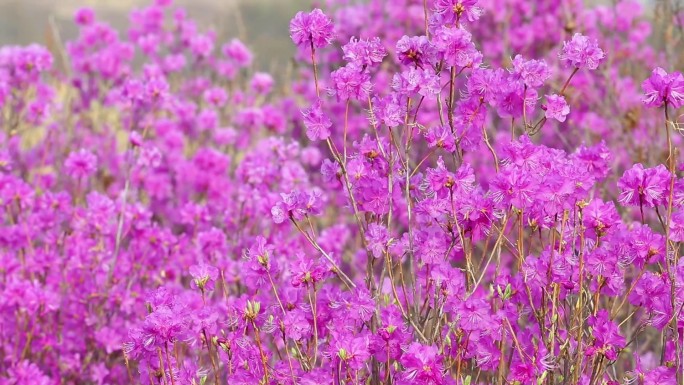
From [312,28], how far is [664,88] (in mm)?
876

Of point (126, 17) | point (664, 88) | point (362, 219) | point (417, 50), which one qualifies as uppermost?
point (417, 50)

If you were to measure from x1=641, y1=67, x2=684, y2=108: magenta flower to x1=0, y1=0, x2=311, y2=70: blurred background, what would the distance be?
750 cm

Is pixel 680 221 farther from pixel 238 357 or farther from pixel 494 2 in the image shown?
pixel 494 2

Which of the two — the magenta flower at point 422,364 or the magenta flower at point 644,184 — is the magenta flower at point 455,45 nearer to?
the magenta flower at point 644,184

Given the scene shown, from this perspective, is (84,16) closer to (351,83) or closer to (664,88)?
(351,83)

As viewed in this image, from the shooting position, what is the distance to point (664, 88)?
7.20ft

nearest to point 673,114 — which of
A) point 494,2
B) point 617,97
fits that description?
point 617,97

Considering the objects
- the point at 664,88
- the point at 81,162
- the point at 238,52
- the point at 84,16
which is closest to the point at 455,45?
the point at 664,88

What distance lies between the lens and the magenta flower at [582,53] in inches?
92.4

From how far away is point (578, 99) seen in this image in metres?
5.91

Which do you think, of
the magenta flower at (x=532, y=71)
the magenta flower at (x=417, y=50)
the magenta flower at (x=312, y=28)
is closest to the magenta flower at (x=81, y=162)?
the magenta flower at (x=312, y=28)

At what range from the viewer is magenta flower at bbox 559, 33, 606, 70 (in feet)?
7.70

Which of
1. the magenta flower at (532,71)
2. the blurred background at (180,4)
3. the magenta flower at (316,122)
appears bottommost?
the blurred background at (180,4)

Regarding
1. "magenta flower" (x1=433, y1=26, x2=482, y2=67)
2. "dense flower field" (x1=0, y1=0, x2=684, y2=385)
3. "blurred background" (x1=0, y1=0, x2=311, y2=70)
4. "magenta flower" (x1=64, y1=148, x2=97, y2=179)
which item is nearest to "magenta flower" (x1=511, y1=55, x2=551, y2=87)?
"dense flower field" (x1=0, y1=0, x2=684, y2=385)
